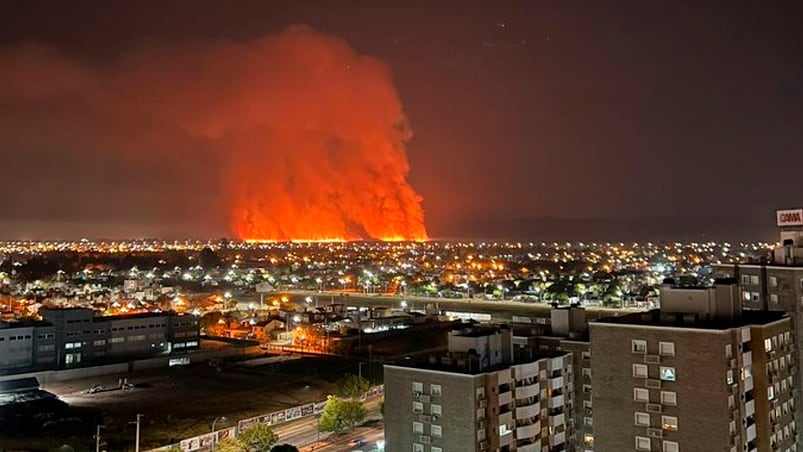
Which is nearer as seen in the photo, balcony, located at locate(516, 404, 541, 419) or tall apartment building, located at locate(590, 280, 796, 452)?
tall apartment building, located at locate(590, 280, 796, 452)

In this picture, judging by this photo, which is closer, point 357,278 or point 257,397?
point 257,397

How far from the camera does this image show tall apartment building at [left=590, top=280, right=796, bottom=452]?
23.9 feet

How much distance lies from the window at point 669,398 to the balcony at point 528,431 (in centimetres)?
260

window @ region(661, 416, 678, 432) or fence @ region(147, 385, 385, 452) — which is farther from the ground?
window @ region(661, 416, 678, 432)

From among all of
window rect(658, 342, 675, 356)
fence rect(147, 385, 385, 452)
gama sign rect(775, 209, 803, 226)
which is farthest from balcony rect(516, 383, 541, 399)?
gama sign rect(775, 209, 803, 226)

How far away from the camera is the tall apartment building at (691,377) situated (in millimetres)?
7285

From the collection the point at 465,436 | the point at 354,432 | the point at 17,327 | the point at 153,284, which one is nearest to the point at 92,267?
the point at 153,284

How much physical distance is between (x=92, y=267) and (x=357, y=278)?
29.1m

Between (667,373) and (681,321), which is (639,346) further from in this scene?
(681,321)

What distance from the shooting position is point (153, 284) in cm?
4725

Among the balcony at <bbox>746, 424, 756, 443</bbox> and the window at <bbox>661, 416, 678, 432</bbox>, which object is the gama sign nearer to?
the balcony at <bbox>746, 424, 756, 443</bbox>

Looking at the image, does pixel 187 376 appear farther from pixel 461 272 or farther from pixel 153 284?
pixel 461 272

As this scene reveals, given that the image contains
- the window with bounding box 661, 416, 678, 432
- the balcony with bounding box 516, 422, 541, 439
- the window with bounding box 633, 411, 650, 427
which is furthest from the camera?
the balcony with bounding box 516, 422, 541, 439

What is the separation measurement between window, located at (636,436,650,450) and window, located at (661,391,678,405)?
0.52m
